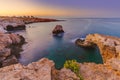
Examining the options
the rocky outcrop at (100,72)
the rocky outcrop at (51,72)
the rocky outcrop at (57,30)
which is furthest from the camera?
the rocky outcrop at (57,30)

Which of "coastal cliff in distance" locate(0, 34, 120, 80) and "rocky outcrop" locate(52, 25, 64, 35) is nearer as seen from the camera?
"coastal cliff in distance" locate(0, 34, 120, 80)

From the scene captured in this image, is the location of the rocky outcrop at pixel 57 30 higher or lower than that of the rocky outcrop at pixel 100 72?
lower

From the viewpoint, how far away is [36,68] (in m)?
15.3

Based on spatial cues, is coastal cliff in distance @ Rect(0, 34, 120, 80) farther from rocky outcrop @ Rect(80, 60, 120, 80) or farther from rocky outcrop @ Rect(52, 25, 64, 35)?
rocky outcrop @ Rect(52, 25, 64, 35)

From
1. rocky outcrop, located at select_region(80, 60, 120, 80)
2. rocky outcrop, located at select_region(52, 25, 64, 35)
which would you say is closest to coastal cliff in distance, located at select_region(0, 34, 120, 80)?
rocky outcrop, located at select_region(80, 60, 120, 80)

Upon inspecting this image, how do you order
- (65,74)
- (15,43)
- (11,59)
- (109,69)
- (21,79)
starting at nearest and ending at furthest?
(21,79)
(65,74)
(109,69)
(11,59)
(15,43)

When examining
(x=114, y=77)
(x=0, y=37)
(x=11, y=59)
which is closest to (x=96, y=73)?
(x=114, y=77)

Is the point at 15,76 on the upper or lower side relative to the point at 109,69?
upper

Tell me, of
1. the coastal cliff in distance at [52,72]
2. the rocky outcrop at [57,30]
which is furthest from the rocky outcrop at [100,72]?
the rocky outcrop at [57,30]

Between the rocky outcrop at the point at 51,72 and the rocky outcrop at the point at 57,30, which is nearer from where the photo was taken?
the rocky outcrop at the point at 51,72

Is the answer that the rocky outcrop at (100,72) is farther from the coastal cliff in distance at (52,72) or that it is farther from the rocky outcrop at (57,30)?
the rocky outcrop at (57,30)

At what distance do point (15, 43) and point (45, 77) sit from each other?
40.6 meters

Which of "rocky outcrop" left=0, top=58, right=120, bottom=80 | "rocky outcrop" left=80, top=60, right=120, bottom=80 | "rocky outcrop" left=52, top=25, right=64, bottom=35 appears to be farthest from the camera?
"rocky outcrop" left=52, top=25, right=64, bottom=35

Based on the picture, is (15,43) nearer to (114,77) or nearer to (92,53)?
(92,53)
